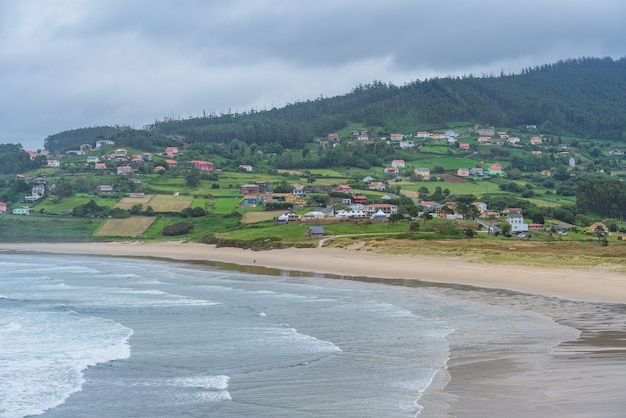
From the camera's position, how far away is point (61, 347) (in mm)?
22625

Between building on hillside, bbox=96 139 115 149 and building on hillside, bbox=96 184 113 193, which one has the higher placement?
building on hillside, bbox=96 139 115 149

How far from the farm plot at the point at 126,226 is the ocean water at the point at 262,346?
1869 inches

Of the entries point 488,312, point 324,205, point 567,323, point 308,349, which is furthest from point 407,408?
point 324,205

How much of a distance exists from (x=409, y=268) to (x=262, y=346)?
26966mm

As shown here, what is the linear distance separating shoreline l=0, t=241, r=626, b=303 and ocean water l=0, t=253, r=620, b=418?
10.1 feet

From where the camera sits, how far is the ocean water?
592 inches

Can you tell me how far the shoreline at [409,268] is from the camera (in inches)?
1349

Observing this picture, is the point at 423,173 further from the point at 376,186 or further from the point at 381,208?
the point at 381,208

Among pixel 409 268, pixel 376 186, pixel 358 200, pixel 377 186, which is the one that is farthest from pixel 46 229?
pixel 409 268

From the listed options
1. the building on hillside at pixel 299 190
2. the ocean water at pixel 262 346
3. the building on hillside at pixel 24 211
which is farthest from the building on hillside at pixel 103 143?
the ocean water at pixel 262 346

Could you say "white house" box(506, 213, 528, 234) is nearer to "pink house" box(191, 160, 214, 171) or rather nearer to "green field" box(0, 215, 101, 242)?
"green field" box(0, 215, 101, 242)

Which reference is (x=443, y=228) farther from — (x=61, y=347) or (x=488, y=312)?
(x=61, y=347)

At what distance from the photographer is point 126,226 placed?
89.4 meters

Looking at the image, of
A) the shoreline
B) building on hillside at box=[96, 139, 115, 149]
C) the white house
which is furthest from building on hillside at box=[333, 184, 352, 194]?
building on hillside at box=[96, 139, 115, 149]
